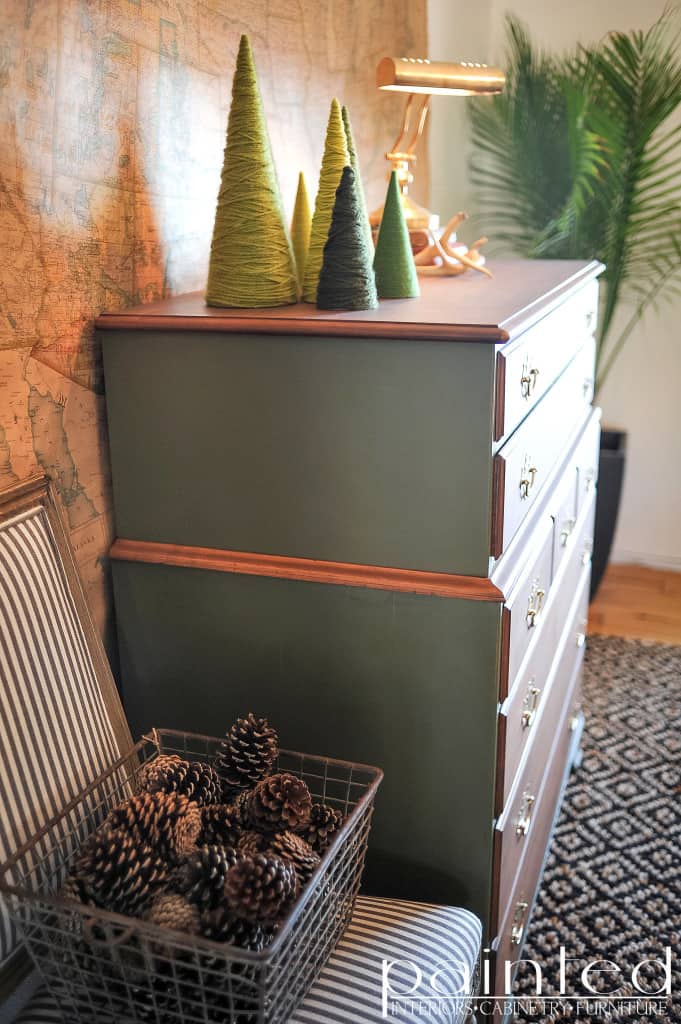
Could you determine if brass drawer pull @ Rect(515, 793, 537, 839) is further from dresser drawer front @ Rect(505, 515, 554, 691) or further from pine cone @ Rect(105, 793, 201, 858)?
pine cone @ Rect(105, 793, 201, 858)

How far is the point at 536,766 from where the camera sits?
1.77m

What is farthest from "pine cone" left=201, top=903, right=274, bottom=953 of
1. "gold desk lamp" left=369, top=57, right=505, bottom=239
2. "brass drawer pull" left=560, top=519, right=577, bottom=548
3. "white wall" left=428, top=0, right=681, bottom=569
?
"white wall" left=428, top=0, right=681, bottom=569

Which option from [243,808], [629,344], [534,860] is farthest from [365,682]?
[629,344]

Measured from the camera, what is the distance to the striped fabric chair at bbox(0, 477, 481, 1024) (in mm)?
1117

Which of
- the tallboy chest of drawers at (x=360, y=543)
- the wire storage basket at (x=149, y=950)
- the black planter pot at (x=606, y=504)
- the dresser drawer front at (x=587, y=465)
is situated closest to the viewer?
the wire storage basket at (x=149, y=950)

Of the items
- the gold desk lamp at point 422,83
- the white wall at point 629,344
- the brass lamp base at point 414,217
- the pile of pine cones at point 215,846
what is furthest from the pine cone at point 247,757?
the white wall at point 629,344

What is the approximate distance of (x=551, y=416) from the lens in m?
1.71

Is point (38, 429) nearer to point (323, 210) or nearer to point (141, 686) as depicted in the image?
point (141, 686)

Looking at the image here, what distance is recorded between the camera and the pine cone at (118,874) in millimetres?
1022

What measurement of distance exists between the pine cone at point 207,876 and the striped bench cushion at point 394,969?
0.68ft

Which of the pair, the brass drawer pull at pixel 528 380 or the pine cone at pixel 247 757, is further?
the brass drawer pull at pixel 528 380

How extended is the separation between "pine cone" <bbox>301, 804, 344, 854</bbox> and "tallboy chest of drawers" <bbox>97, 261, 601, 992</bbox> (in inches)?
8.3

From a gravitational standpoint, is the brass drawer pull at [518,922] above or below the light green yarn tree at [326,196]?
below

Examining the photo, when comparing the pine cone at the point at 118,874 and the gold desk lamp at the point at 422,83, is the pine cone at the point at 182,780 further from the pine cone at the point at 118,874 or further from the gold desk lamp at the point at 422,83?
the gold desk lamp at the point at 422,83
